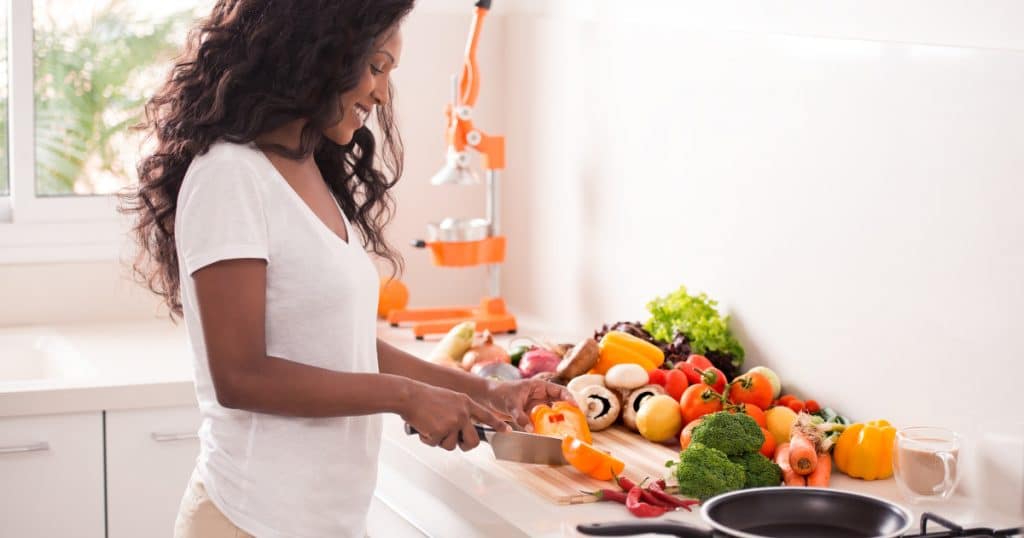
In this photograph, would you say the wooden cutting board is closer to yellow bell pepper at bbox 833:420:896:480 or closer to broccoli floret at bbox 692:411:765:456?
broccoli floret at bbox 692:411:765:456

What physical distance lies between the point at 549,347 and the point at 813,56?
2.19ft

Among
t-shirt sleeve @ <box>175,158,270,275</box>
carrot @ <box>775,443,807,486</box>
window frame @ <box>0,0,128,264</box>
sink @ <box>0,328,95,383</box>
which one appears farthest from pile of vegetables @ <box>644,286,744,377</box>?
window frame @ <box>0,0,128,264</box>

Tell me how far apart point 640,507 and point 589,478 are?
15cm

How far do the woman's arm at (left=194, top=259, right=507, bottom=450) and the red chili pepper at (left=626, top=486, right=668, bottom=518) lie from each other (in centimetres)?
25

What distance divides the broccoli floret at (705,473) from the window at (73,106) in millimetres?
1611

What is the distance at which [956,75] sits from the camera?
1.61 metres

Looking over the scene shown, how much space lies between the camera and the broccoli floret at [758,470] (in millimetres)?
1600

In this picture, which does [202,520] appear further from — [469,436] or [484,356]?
[484,356]

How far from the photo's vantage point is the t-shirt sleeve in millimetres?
1241

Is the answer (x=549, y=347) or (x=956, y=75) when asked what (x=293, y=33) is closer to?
(x=956, y=75)

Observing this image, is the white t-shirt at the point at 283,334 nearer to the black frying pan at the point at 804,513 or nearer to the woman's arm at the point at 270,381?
the woman's arm at the point at 270,381

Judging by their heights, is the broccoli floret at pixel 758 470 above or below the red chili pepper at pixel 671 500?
above

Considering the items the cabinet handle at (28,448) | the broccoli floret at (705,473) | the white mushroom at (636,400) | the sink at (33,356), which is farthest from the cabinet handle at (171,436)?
the broccoli floret at (705,473)

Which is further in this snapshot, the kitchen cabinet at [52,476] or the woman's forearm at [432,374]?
the kitchen cabinet at [52,476]
